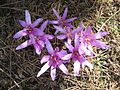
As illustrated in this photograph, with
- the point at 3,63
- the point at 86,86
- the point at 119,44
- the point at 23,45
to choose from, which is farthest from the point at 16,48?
the point at 119,44

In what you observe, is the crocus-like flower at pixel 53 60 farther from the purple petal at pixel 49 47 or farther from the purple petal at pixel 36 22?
the purple petal at pixel 36 22

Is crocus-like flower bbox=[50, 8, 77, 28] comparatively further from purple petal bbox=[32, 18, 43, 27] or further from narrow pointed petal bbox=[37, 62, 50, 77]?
narrow pointed petal bbox=[37, 62, 50, 77]

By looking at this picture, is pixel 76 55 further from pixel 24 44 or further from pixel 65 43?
pixel 24 44

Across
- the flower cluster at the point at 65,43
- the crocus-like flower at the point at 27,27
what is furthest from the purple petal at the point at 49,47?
the crocus-like flower at the point at 27,27

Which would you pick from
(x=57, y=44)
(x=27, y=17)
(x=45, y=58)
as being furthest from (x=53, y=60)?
(x=27, y=17)

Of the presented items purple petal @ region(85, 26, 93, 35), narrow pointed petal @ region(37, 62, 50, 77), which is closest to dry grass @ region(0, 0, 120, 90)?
narrow pointed petal @ region(37, 62, 50, 77)

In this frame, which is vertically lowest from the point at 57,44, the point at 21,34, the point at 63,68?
the point at 63,68

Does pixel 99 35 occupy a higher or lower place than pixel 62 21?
lower
